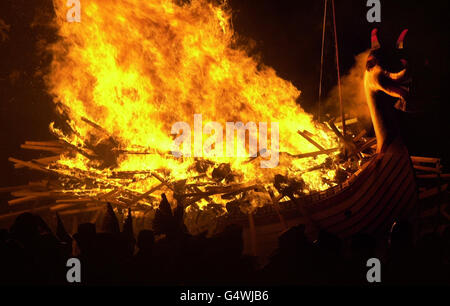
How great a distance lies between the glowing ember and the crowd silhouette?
12.3 ft

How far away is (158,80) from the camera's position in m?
9.45

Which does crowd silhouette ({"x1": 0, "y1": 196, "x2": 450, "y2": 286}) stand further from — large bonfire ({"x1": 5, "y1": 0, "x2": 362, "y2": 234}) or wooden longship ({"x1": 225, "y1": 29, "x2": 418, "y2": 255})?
large bonfire ({"x1": 5, "y1": 0, "x2": 362, "y2": 234})

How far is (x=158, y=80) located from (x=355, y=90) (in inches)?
181

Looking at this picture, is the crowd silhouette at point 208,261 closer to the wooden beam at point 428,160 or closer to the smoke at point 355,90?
the wooden beam at point 428,160

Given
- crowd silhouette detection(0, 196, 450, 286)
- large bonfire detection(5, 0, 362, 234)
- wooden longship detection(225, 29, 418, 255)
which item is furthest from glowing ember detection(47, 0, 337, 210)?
crowd silhouette detection(0, 196, 450, 286)

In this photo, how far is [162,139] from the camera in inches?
368

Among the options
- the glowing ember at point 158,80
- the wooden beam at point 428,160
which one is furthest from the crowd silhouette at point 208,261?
the glowing ember at point 158,80

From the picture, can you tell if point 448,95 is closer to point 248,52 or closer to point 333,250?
point 248,52

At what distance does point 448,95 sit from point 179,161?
5.93 m

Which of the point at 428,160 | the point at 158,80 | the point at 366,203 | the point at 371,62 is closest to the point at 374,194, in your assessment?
the point at 366,203

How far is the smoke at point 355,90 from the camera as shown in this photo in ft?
31.2

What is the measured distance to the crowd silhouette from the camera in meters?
5.25

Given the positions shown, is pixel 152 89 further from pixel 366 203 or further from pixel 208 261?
pixel 366 203
